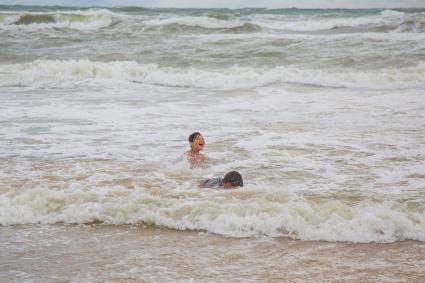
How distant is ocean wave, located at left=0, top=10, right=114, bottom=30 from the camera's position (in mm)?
33500

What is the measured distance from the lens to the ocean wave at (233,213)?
494cm

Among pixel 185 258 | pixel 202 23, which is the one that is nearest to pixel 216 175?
pixel 185 258

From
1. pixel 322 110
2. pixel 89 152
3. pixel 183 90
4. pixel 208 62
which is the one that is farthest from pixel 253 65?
pixel 89 152

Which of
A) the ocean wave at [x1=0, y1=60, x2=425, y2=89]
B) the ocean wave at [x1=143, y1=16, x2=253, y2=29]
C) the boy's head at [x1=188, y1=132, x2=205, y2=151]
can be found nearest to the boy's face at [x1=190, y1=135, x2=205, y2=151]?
the boy's head at [x1=188, y1=132, x2=205, y2=151]

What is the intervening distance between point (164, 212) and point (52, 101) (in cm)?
843

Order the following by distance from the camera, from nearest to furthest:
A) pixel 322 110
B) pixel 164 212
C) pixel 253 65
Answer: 1. pixel 164 212
2. pixel 322 110
3. pixel 253 65

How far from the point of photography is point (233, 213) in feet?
17.4

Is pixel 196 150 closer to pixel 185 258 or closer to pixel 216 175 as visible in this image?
pixel 216 175

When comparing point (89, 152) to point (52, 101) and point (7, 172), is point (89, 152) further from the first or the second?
point (52, 101)

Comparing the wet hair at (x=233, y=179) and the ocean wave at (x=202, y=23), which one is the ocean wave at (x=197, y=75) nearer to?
the wet hair at (x=233, y=179)

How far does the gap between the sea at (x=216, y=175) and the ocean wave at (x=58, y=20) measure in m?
16.5

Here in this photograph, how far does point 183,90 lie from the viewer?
600 inches

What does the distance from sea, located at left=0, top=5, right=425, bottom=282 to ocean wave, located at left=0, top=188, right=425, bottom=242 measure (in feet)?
0.06

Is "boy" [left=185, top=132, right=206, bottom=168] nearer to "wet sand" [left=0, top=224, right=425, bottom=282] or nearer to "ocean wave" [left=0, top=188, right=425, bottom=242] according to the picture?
"ocean wave" [left=0, top=188, right=425, bottom=242]
